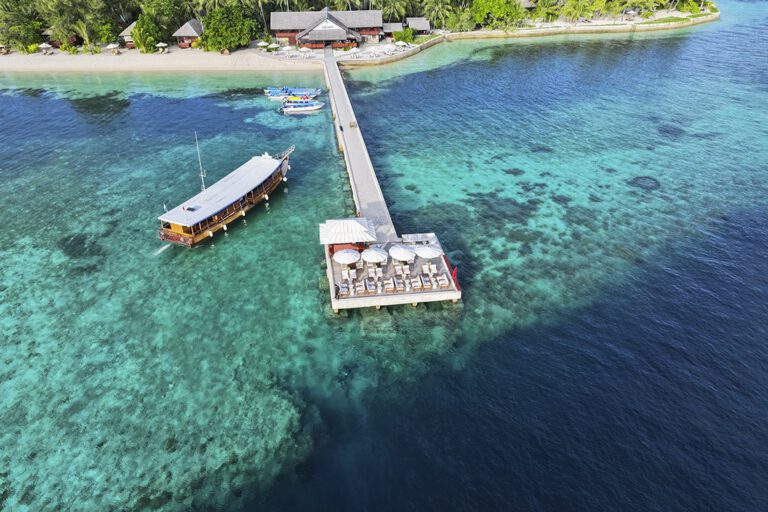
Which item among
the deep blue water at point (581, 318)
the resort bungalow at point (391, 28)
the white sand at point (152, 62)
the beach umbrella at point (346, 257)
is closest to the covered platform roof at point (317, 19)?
the resort bungalow at point (391, 28)

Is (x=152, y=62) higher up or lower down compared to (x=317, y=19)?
lower down

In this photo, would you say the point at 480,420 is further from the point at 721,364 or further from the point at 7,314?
the point at 7,314

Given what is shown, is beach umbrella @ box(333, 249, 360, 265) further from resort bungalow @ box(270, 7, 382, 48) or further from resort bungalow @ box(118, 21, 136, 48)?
resort bungalow @ box(118, 21, 136, 48)

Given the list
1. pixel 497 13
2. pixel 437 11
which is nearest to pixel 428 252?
pixel 437 11

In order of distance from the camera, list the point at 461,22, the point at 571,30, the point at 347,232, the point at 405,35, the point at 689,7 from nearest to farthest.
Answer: the point at 347,232 → the point at 405,35 → the point at 461,22 → the point at 571,30 → the point at 689,7

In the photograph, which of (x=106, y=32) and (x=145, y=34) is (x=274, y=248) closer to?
(x=145, y=34)
